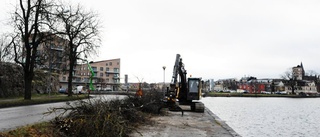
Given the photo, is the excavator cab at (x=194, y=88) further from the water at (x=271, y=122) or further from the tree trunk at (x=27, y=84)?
the tree trunk at (x=27, y=84)

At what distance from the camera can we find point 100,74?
153 meters

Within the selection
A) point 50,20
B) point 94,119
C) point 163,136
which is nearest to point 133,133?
point 163,136

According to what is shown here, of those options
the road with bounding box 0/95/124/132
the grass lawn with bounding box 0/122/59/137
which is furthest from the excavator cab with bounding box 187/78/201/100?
the grass lawn with bounding box 0/122/59/137

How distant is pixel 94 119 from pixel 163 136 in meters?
4.10

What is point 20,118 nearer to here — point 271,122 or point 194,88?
point 194,88

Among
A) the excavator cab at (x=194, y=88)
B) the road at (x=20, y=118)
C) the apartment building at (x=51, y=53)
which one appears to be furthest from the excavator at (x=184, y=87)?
the apartment building at (x=51, y=53)

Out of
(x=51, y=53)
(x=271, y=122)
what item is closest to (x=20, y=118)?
(x=271, y=122)

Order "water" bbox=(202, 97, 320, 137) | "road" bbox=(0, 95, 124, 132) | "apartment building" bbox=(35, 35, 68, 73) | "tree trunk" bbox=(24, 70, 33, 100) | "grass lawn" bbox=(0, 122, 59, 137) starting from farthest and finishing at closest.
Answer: "apartment building" bbox=(35, 35, 68, 73)
"tree trunk" bbox=(24, 70, 33, 100)
"water" bbox=(202, 97, 320, 137)
"road" bbox=(0, 95, 124, 132)
"grass lawn" bbox=(0, 122, 59, 137)

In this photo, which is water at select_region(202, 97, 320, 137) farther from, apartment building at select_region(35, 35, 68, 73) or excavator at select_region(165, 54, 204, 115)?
apartment building at select_region(35, 35, 68, 73)

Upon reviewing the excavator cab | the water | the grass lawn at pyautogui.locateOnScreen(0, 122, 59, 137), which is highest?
the excavator cab

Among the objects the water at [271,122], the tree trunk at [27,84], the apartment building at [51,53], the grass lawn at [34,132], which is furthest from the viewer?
the apartment building at [51,53]

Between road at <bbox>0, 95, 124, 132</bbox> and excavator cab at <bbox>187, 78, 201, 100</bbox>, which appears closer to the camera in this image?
road at <bbox>0, 95, 124, 132</bbox>

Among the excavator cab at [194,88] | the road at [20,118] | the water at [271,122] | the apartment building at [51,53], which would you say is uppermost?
the apartment building at [51,53]

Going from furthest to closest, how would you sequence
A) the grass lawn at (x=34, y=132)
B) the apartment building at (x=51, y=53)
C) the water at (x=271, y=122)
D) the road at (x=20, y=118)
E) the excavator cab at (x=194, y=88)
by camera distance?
the apartment building at (x=51, y=53)
the excavator cab at (x=194, y=88)
the water at (x=271, y=122)
the road at (x=20, y=118)
the grass lawn at (x=34, y=132)
